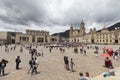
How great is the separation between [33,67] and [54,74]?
7.82 feet

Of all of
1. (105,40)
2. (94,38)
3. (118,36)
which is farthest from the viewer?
(94,38)

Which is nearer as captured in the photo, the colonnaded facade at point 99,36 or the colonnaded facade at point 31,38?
Result: the colonnaded facade at point 99,36

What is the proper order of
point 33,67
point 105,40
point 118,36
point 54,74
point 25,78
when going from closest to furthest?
point 25,78 < point 33,67 < point 54,74 < point 118,36 < point 105,40

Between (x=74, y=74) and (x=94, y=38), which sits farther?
(x=94, y=38)

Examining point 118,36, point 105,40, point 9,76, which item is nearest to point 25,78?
point 9,76

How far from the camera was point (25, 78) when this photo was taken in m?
12.4

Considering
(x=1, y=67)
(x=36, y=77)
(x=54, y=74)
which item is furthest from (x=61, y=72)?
(x=1, y=67)

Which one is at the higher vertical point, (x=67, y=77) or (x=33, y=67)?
(x=33, y=67)

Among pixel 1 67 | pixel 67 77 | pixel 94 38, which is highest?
pixel 94 38

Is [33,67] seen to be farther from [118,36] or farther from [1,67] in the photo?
[118,36]

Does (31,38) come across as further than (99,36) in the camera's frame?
Yes

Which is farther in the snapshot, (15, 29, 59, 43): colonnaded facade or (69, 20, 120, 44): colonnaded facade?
(15, 29, 59, 43): colonnaded facade

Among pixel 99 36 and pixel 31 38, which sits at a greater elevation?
pixel 31 38

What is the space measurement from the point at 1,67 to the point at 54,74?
5.41 m
